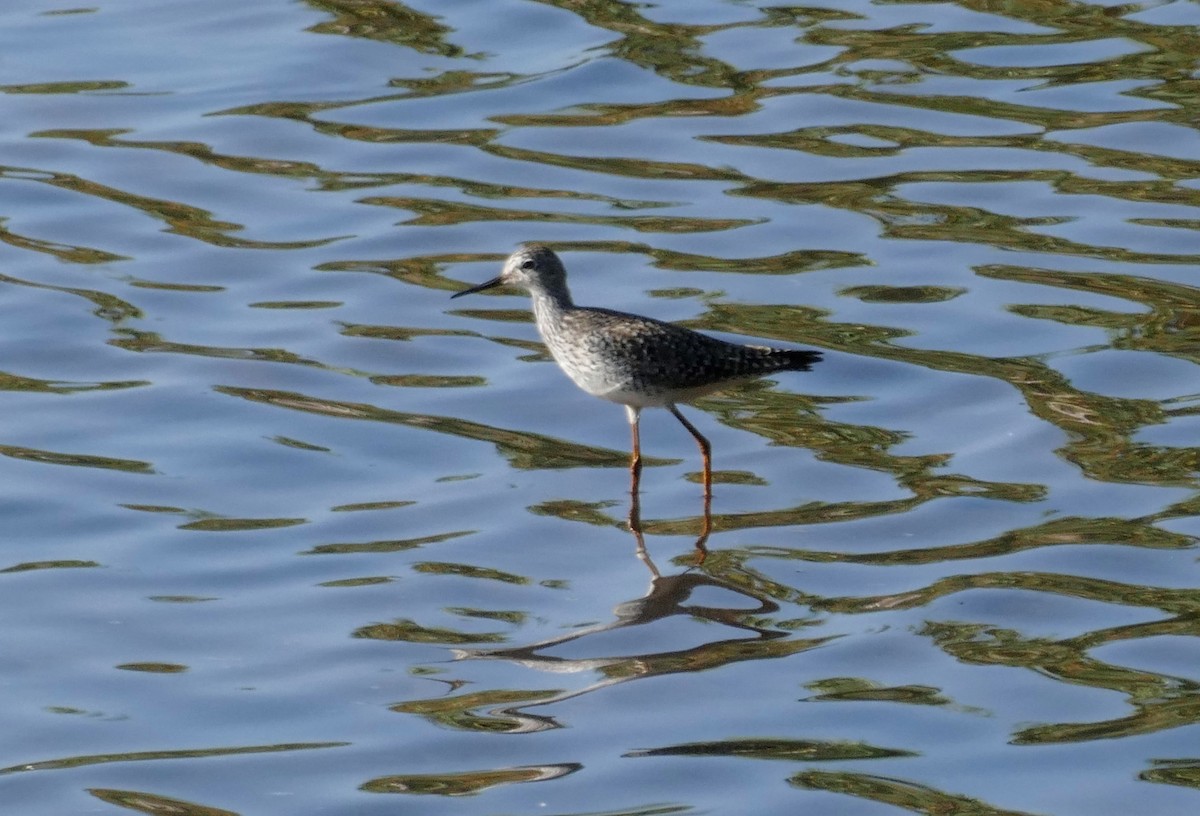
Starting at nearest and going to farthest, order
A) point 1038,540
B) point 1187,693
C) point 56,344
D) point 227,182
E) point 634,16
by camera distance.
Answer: point 1187,693 → point 1038,540 → point 56,344 → point 227,182 → point 634,16

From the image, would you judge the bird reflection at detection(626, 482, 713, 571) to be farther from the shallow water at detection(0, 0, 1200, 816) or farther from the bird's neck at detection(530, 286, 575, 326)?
the bird's neck at detection(530, 286, 575, 326)

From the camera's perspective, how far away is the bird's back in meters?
9.84

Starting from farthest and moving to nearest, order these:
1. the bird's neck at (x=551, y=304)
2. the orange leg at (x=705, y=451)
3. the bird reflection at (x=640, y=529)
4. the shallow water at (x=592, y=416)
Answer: the bird's neck at (x=551, y=304)
the orange leg at (x=705, y=451)
the bird reflection at (x=640, y=529)
the shallow water at (x=592, y=416)

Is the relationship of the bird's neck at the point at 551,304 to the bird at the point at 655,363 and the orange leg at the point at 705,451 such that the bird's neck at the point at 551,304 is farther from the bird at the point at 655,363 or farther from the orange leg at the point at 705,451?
the orange leg at the point at 705,451

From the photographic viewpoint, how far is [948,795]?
695 centimetres

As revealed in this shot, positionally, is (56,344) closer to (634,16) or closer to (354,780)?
(354,780)

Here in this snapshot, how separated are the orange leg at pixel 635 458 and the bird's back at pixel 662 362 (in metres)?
0.16

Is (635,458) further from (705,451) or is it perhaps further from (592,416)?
(592,416)

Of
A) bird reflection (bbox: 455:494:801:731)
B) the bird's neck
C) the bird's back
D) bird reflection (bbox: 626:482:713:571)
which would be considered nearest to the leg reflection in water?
bird reflection (bbox: 626:482:713:571)

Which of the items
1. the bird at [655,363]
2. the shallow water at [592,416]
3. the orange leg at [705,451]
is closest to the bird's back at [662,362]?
the bird at [655,363]

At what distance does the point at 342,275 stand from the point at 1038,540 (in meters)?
5.20

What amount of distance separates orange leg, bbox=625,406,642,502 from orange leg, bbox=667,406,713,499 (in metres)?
0.18

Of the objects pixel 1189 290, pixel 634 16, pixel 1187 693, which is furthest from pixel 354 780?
pixel 634 16

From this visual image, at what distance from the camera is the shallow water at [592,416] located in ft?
24.5
